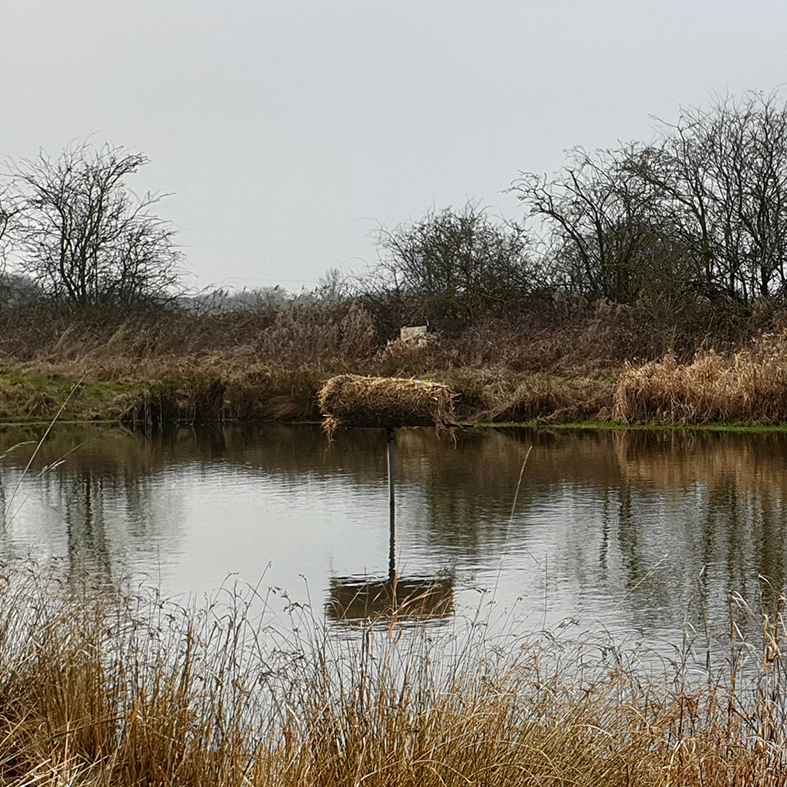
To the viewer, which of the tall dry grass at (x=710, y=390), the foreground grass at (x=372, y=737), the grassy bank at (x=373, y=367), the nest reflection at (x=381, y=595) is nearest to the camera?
the foreground grass at (x=372, y=737)

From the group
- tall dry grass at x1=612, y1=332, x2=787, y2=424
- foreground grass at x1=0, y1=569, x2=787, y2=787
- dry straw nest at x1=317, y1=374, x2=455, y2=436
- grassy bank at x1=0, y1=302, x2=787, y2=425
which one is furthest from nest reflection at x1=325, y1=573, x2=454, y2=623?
grassy bank at x1=0, y1=302, x2=787, y2=425

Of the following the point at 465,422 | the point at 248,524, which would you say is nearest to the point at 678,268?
the point at 465,422

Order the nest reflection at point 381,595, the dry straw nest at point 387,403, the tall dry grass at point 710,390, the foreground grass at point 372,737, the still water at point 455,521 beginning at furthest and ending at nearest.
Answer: the tall dry grass at point 710,390 → the dry straw nest at point 387,403 → the still water at point 455,521 → the nest reflection at point 381,595 → the foreground grass at point 372,737

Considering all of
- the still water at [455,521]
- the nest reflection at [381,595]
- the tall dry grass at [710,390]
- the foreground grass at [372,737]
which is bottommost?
the nest reflection at [381,595]

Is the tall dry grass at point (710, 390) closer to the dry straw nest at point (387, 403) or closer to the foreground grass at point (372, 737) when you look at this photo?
the dry straw nest at point (387, 403)

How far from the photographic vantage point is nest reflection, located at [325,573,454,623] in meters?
7.38

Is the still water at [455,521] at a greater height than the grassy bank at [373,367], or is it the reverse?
the grassy bank at [373,367]

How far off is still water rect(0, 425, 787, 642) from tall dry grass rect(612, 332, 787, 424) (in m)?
0.94

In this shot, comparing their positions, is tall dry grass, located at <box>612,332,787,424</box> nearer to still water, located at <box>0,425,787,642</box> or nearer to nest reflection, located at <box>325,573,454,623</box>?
still water, located at <box>0,425,787,642</box>

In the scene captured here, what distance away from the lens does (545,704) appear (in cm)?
402

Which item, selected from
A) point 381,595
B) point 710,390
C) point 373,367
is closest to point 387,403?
point 381,595

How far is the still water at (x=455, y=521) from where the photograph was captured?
8.07 meters

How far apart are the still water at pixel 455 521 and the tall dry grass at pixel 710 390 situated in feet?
3.08

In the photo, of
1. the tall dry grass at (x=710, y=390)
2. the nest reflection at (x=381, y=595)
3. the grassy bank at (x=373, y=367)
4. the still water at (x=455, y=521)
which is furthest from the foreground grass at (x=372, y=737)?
the grassy bank at (x=373, y=367)
